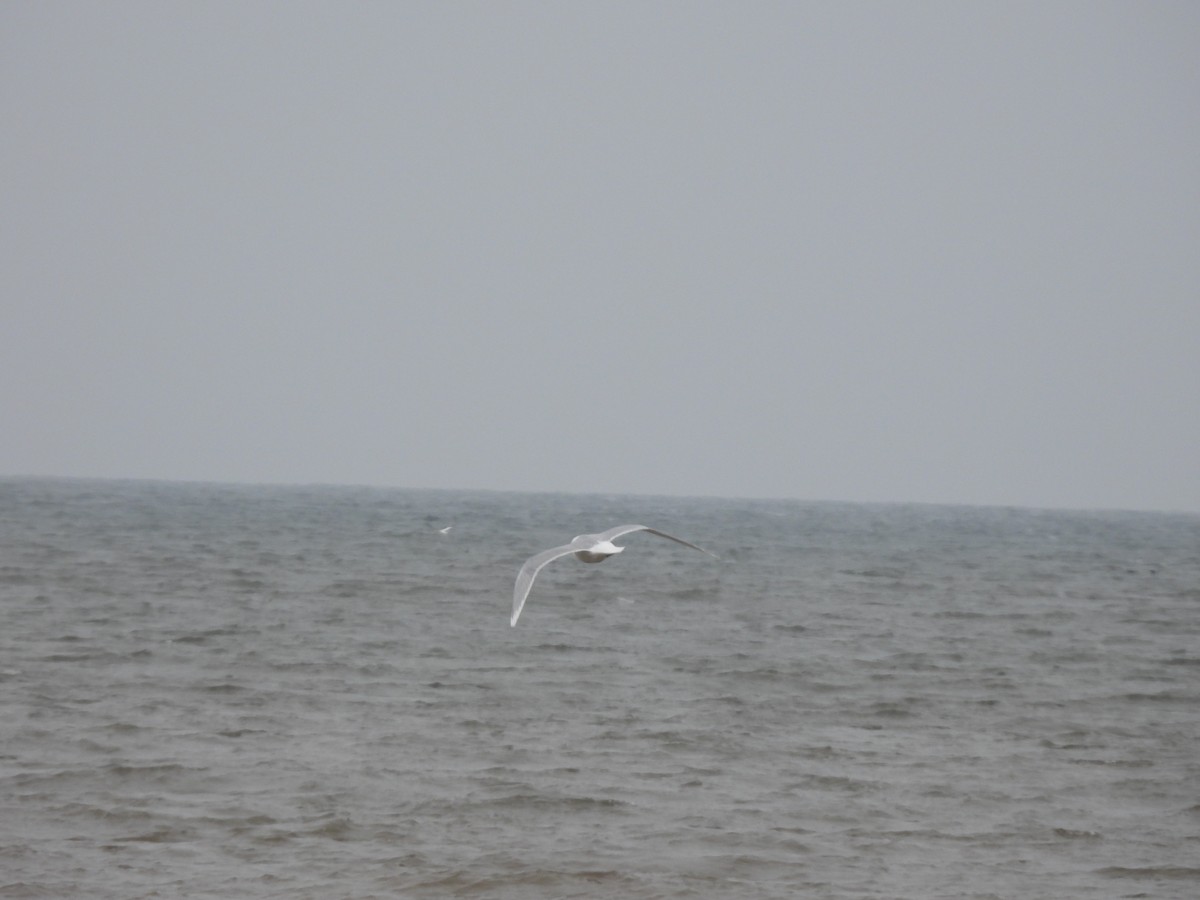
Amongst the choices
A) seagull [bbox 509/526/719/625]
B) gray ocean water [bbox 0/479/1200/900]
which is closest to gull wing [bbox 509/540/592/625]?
seagull [bbox 509/526/719/625]

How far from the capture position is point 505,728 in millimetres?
17516

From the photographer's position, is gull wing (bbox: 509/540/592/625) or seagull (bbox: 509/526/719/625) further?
seagull (bbox: 509/526/719/625)

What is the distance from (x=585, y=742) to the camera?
16766 mm

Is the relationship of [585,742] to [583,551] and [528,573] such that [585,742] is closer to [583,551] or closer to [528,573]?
[583,551]

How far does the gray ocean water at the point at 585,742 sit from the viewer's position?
40.1 feet

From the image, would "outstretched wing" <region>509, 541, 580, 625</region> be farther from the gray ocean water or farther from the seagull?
the gray ocean water

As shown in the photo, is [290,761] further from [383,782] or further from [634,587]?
[634,587]

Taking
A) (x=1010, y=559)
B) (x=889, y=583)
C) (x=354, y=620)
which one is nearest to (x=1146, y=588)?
(x=889, y=583)

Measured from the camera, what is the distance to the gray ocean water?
481 inches

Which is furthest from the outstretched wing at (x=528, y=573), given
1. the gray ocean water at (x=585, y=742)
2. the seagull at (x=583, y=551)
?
the gray ocean water at (x=585, y=742)

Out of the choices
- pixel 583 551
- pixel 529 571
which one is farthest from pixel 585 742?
pixel 529 571

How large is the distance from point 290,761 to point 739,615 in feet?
53.3

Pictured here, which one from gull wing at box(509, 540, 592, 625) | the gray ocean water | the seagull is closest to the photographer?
gull wing at box(509, 540, 592, 625)

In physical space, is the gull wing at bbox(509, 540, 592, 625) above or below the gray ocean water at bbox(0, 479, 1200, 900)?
above
